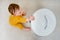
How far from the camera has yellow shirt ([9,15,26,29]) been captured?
117 centimetres

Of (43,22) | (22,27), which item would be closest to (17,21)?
(22,27)

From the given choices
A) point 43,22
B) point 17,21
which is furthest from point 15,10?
point 43,22

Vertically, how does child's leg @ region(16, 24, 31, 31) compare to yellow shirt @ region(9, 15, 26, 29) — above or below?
below

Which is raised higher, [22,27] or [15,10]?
[15,10]

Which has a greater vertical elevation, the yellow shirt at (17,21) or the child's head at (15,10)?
the child's head at (15,10)

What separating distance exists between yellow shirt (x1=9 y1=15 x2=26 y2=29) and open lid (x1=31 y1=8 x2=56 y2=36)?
0.27ft

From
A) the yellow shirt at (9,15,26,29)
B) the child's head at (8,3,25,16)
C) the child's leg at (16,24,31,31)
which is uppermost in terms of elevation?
the child's head at (8,3,25,16)

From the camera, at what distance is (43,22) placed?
1.19 meters

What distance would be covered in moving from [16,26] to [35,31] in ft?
0.53

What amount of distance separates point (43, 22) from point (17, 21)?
0.20m

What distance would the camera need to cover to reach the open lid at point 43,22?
1176 millimetres

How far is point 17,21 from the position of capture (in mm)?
1169

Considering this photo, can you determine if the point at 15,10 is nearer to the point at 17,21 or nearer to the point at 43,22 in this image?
the point at 17,21

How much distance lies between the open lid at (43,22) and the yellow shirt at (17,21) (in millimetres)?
84
